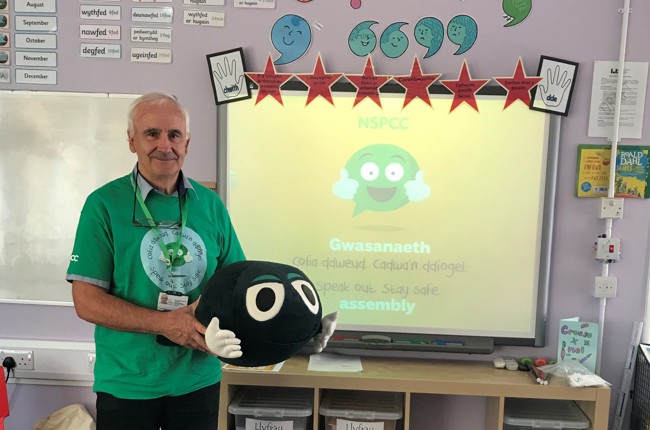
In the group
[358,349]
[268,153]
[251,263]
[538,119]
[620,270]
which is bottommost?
[358,349]

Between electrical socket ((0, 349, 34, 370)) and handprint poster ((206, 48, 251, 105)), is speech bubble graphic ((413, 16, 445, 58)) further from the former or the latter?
electrical socket ((0, 349, 34, 370))

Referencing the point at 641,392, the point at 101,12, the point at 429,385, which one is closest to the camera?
the point at 429,385

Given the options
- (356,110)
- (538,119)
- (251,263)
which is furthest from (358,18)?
(251,263)

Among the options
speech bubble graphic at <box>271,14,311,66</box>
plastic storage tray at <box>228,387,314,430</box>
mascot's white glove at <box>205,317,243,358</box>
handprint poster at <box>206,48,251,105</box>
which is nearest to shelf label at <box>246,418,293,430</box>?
plastic storage tray at <box>228,387,314,430</box>

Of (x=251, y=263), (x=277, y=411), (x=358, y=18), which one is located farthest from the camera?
(x=358, y=18)

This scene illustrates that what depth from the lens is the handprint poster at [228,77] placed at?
2.07 metres

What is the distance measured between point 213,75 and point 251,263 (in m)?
1.12

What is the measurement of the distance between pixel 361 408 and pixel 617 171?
1334mm

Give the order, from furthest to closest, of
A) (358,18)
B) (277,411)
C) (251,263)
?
1. (358,18)
2. (277,411)
3. (251,263)

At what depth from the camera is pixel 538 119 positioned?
2.04 metres

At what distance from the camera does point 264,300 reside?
3.72 feet

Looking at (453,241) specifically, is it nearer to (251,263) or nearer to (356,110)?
(356,110)

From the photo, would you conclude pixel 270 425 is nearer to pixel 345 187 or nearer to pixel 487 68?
pixel 345 187

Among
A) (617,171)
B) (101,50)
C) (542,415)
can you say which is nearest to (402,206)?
(617,171)
